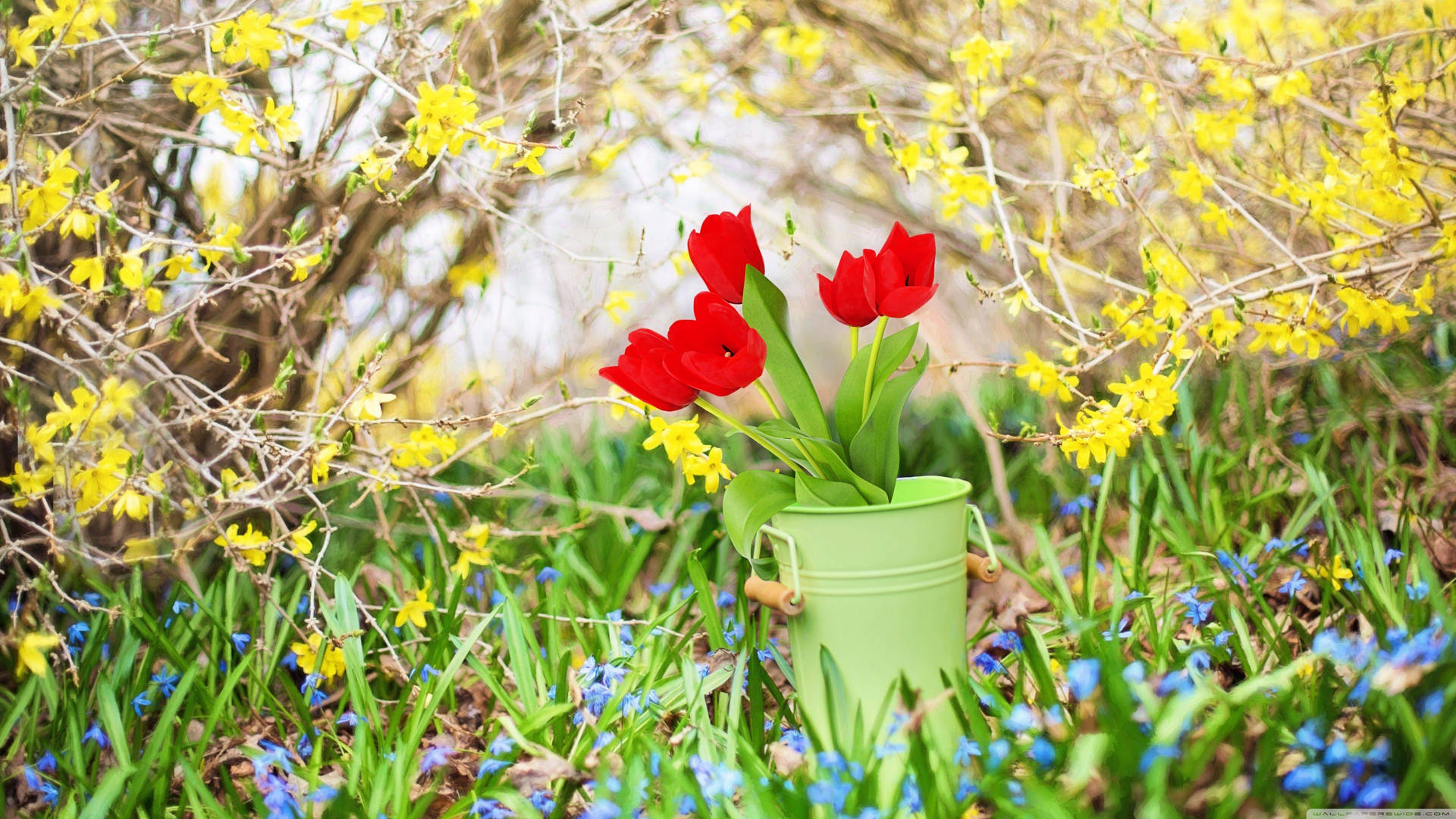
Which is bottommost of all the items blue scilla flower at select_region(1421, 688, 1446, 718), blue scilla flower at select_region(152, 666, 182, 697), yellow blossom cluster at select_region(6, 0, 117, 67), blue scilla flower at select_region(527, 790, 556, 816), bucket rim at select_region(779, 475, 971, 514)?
blue scilla flower at select_region(152, 666, 182, 697)

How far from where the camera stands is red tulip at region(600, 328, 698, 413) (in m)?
1.27

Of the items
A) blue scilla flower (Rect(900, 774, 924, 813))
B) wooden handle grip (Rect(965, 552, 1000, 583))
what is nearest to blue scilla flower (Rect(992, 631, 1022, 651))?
wooden handle grip (Rect(965, 552, 1000, 583))

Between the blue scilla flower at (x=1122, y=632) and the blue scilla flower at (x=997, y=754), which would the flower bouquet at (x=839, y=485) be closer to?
the blue scilla flower at (x=997, y=754)

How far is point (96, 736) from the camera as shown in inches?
60.1

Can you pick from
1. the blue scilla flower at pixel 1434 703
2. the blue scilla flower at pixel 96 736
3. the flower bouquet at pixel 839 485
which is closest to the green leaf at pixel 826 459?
Result: the flower bouquet at pixel 839 485

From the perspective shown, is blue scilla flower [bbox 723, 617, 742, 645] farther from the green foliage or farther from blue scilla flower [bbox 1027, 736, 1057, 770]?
blue scilla flower [bbox 1027, 736, 1057, 770]

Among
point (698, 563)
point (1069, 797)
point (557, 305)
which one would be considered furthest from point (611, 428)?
point (1069, 797)

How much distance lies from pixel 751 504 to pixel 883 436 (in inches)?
7.7

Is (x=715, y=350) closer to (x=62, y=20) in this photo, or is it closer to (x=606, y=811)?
(x=606, y=811)

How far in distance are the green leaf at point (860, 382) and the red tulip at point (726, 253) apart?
18cm

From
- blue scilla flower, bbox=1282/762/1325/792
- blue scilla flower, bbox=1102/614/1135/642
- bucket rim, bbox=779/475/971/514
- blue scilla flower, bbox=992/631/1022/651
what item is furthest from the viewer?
blue scilla flower, bbox=992/631/1022/651

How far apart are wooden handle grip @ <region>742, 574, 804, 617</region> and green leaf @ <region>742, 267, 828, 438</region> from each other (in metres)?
0.21

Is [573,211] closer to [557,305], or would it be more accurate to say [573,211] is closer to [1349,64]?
[557,305]

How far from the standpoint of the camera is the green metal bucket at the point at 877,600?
1259 mm
